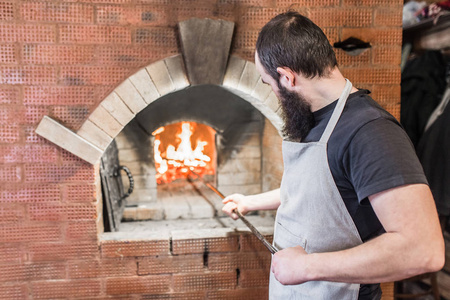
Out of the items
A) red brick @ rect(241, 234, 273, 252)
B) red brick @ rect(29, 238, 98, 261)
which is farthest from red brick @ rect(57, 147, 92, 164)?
red brick @ rect(241, 234, 273, 252)

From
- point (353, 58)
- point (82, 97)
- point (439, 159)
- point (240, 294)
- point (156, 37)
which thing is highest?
point (156, 37)

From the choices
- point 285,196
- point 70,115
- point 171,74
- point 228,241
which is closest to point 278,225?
point 285,196

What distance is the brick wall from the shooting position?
7.89 feet

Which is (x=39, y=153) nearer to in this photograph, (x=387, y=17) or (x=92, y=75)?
(x=92, y=75)

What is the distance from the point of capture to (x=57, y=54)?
7.91ft

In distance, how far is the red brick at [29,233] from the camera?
8.14 ft

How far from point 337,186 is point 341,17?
5.39ft

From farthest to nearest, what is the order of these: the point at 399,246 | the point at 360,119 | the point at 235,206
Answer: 1. the point at 235,206
2. the point at 360,119
3. the point at 399,246

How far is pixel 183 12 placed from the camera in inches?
98.2

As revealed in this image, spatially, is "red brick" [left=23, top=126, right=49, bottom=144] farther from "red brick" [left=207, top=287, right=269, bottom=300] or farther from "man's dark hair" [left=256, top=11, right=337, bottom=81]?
"man's dark hair" [left=256, top=11, right=337, bottom=81]

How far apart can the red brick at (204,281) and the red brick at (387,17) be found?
202 cm

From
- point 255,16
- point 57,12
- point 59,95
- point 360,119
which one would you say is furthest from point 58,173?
point 360,119

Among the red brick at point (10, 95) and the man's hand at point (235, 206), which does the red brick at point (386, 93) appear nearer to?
the man's hand at point (235, 206)

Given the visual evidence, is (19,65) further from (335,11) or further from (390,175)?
(390,175)
